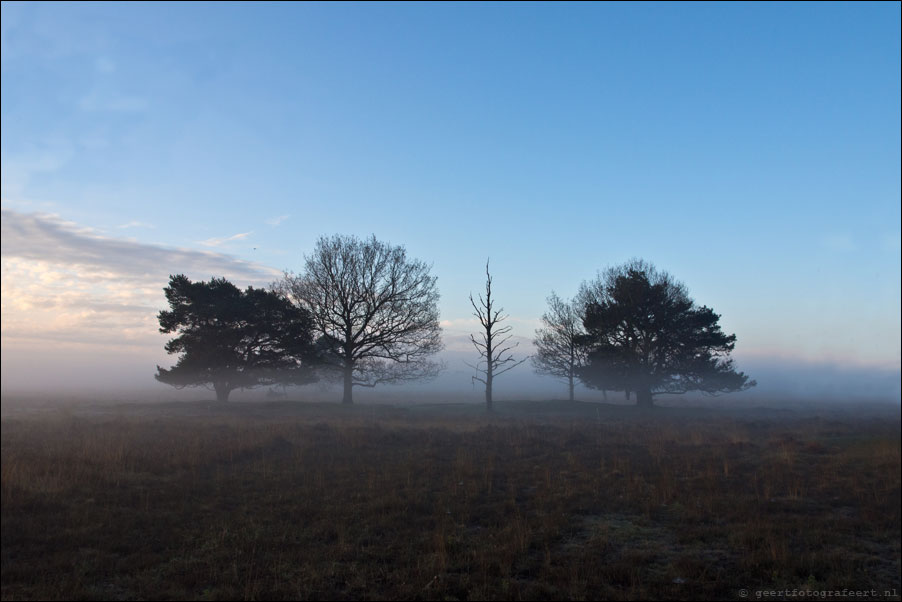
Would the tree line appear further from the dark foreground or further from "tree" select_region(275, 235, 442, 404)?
the dark foreground

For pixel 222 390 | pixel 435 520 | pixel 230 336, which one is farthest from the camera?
pixel 222 390

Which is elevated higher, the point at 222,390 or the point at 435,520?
the point at 222,390

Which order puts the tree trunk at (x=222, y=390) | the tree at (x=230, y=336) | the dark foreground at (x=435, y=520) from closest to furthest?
the dark foreground at (x=435, y=520) < the tree at (x=230, y=336) < the tree trunk at (x=222, y=390)

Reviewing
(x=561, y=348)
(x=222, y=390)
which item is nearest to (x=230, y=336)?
(x=222, y=390)

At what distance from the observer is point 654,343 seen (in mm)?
40156

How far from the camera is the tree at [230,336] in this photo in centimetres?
3541

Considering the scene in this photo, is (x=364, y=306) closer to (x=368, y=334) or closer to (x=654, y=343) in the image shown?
(x=368, y=334)

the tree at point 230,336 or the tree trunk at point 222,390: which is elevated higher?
the tree at point 230,336

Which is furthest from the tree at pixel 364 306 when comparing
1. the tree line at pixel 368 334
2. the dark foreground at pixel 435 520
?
the dark foreground at pixel 435 520

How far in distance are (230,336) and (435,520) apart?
3174cm

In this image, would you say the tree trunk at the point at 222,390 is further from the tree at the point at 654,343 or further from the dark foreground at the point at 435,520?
the tree at the point at 654,343

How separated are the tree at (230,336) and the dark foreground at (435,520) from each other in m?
20.4

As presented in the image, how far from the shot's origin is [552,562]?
22.1ft

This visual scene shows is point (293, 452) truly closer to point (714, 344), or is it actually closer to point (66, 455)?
point (66, 455)
